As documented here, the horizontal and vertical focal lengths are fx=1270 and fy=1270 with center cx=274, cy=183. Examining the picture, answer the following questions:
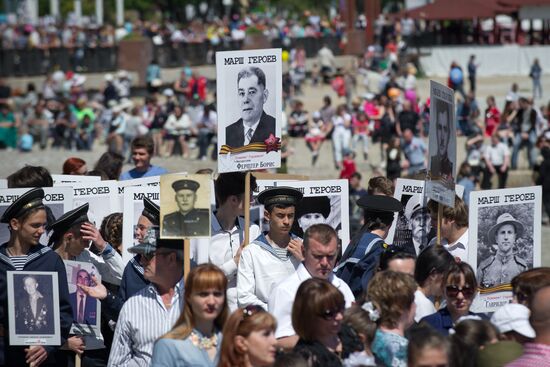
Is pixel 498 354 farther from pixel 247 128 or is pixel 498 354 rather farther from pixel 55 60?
pixel 55 60

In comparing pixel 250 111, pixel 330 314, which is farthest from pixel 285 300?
pixel 250 111

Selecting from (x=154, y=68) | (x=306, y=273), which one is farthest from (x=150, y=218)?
(x=154, y=68)

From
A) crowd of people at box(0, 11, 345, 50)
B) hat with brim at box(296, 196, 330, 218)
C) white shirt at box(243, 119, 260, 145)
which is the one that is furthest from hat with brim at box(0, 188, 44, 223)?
crowd of people at box(0, 11, 345, 50)

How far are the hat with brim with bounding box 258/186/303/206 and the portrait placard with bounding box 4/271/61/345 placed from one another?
153cm

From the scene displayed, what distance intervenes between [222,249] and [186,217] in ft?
4.77

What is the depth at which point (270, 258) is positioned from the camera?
8312mm

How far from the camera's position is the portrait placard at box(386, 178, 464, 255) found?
977cm

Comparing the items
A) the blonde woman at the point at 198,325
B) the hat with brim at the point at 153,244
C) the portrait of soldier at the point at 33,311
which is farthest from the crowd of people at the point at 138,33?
the blonde woman at the point at 198,325

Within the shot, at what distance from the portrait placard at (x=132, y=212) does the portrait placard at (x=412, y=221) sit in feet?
6.23

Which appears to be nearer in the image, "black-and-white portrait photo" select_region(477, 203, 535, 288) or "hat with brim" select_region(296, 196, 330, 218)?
"black-and-white portrait photo" select_region(477, 203, 535, 288)

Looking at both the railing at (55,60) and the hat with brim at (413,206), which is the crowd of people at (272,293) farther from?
the railing at (55,60)

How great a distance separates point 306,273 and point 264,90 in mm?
2124

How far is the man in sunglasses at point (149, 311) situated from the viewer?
730 centimetres

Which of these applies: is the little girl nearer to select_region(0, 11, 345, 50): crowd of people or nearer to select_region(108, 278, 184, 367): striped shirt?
select_region(108, 278, 184, 367): striped shirt
